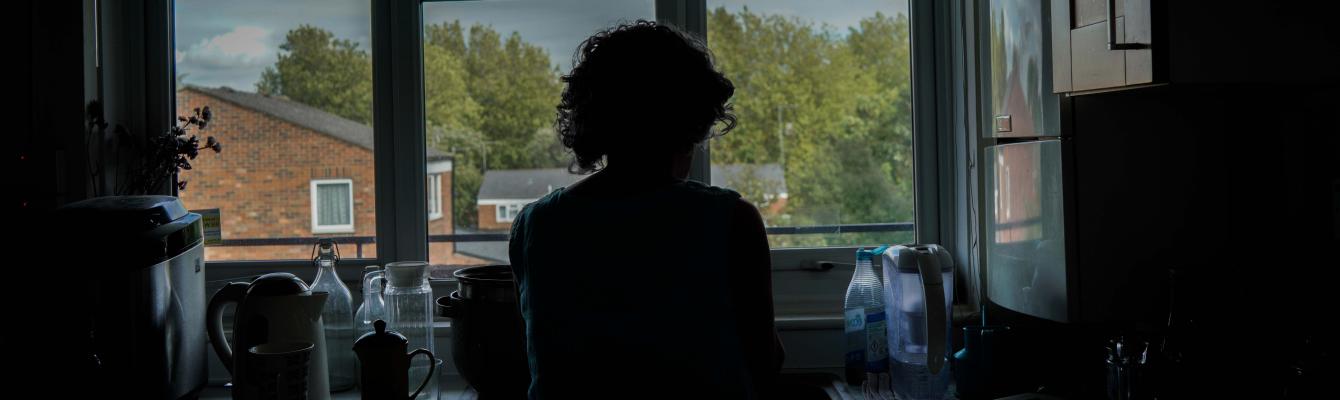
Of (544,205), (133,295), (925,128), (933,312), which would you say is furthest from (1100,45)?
(133,295)

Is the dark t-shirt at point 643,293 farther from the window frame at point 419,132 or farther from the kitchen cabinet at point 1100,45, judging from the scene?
the window frame at point 419,132

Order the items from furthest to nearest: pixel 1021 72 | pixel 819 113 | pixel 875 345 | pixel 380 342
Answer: pixel 819 113 < pixel 875 345 < pixel 1021 72 < pixel 380 342

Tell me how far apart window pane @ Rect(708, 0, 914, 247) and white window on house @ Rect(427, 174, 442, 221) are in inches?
25.1

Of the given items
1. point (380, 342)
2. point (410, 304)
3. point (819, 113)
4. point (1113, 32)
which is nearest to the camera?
point (1113, 32)

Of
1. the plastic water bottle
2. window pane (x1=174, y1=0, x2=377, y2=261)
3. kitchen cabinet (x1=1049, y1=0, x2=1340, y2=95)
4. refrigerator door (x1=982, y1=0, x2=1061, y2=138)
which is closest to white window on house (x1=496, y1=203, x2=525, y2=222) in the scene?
window pane (x1=174, y1=0, x2=377, y2=261)

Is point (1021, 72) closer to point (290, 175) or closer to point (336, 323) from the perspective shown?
point (336, 323)

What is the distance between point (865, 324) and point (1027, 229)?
14.4 inches

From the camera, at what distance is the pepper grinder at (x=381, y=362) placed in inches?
64.6

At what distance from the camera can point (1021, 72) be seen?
175 cm

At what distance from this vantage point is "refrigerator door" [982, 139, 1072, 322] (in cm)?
165

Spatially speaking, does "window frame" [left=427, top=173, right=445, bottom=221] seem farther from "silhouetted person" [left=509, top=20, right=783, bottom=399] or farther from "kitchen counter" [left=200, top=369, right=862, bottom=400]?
"silhouetted person" [left=509, top=20, right=783, bottom=399]

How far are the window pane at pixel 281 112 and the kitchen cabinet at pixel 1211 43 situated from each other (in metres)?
1.59

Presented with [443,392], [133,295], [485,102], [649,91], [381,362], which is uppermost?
[485,102]

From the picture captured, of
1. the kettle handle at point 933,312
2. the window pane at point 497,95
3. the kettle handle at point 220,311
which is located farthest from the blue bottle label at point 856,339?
the kettle handle at point 220,311
